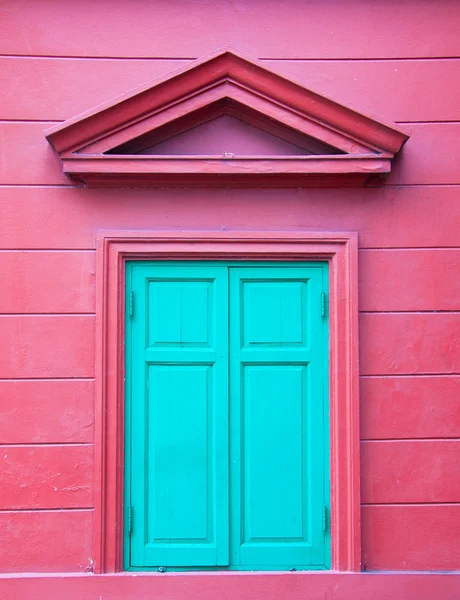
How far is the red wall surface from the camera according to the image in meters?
3.11

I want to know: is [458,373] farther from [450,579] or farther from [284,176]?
[284,176]

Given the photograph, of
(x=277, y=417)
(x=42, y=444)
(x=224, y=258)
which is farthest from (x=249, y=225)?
(x=42, y=444)

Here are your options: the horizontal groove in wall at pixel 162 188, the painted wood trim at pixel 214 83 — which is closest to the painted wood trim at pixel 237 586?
the horizontal groove in wall at pixel 162 188

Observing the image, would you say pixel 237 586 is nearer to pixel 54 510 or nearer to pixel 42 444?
pixel 54 510

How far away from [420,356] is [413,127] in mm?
1294

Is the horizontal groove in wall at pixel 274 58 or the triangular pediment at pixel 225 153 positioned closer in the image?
the triangular pediment at pixel 225 153

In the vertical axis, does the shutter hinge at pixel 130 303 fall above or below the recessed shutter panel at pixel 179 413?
above

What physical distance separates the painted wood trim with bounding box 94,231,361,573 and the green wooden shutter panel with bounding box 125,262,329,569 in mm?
66

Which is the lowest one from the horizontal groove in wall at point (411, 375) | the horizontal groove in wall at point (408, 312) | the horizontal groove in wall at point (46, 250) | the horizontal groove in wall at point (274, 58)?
the horizontal groove in wall at point (411, 375)

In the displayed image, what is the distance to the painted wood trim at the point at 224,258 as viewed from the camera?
10.1ft

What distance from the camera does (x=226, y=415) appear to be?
10.4ft

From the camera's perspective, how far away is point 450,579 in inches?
121

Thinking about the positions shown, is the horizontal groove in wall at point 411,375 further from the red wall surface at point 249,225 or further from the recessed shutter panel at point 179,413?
the recessed shutter panel at point 179,413

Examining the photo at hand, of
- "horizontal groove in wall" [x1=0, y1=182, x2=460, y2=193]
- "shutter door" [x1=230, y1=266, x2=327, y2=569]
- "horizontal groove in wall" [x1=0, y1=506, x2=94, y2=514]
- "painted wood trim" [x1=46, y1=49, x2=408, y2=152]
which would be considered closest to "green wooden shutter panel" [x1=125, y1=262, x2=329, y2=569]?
"shutter door" [x1=230, y1=266, x2=327, y2=569]
